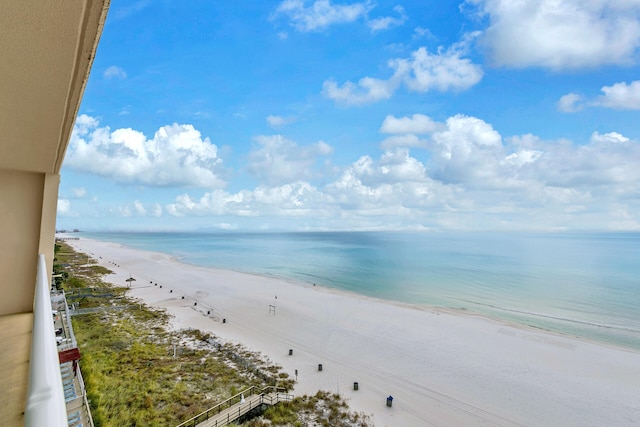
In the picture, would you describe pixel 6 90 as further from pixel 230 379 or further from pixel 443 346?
pixel 443 346

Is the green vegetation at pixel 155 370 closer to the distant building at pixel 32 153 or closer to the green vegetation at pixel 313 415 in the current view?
the green vegetation at pixel 313 415

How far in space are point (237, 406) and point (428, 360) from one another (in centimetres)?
953

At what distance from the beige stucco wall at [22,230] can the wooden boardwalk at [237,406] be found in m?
7.86

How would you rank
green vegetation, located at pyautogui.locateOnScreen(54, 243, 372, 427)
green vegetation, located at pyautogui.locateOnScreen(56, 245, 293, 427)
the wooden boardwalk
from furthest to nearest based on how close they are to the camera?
green vegetation, located at pyautogui.locateOnScreen(56, 245, 293, 427) < green vegetation, located at pyautogui.locateOnScreen(54, 243, 372, 427) < the wooden boardwalk

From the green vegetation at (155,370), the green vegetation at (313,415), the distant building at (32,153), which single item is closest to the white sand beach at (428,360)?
the green vegetation at (313,415)

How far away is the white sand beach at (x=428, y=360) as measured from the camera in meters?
11.8

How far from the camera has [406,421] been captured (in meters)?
10.8

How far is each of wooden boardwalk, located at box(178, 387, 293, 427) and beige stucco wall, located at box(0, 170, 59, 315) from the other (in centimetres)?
786

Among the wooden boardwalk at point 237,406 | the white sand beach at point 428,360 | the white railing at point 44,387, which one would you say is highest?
the white railing at point 44,387

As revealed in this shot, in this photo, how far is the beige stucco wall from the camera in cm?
381

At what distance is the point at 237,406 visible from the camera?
35.1 ft

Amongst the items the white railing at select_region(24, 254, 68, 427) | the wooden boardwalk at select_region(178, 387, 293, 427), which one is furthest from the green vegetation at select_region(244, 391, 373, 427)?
the white railing at select_region(24, 254, 68, 427)

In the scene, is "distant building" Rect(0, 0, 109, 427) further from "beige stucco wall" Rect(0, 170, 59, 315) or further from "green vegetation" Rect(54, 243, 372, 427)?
"green vegetation" Rect(54, 243, 372, 427)

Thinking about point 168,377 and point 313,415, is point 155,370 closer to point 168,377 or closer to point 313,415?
point 168,377
